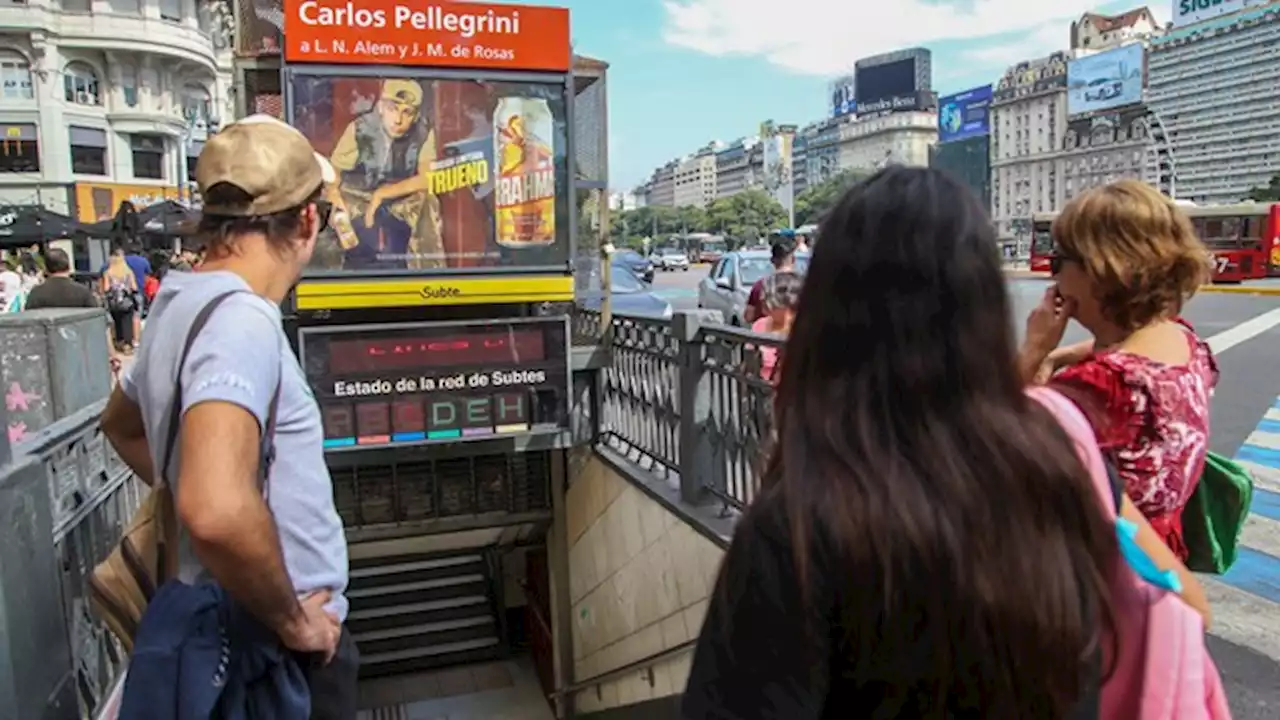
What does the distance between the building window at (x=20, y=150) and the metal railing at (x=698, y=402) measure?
44525 millimetres

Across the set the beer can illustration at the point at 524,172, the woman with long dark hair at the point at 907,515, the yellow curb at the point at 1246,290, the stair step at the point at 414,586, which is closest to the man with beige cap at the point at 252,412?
the woman with long dark hair at the point at 907,515

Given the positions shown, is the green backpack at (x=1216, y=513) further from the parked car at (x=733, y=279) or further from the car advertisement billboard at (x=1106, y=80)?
the car advertisement billboard at (x=1106, y=80)

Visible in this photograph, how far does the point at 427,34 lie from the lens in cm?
625

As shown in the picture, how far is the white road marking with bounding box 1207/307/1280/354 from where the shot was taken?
1361 cm

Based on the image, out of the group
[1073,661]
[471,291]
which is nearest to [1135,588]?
[1073,661]

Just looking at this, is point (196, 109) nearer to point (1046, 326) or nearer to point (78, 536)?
point (78, 536)

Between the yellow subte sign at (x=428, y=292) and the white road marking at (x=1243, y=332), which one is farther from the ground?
the yellow subte sign at (x=428, y=292)

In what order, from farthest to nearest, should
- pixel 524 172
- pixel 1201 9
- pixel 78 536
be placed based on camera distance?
pixel 1201 9
pixel 524 172
pixel 78 536

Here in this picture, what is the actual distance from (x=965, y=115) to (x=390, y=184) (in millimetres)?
127867

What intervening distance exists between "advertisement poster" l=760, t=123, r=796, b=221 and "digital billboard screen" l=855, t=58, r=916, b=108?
1289 cm

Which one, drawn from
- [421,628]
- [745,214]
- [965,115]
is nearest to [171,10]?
[421,628]

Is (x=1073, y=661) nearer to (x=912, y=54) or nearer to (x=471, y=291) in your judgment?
(x=471, y=291)

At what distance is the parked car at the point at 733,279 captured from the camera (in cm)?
1567

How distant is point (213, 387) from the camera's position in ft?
5.50
